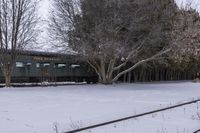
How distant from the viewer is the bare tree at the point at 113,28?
32250 mm

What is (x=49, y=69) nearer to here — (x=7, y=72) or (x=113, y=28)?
(x=113, y=28)

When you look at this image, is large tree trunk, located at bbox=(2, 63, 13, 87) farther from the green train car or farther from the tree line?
the green train car

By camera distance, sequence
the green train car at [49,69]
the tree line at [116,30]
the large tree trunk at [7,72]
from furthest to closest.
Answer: the green train car at [49,69] → the tree line at [116,30] → the large tree trunk at [7,72]

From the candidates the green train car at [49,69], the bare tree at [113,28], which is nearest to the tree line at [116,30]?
the bare tree at [113,28]

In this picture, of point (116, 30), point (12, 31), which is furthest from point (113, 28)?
point (12, 31)

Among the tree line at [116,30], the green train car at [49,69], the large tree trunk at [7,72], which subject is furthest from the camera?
the green train car at [49,69]

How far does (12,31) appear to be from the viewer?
95.8ft

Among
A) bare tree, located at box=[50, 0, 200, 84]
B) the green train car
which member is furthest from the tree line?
the green train car

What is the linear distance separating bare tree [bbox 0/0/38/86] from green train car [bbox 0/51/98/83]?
330 centimetres

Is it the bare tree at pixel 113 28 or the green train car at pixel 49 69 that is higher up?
the bare tree at pixel 113 28

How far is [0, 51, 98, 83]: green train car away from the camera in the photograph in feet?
115

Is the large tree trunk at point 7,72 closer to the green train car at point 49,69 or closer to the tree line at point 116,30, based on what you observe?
the tree line at point 116,30

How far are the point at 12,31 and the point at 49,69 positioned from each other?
9855mm

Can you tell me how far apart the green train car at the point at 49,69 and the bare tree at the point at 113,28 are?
2.84 meters
